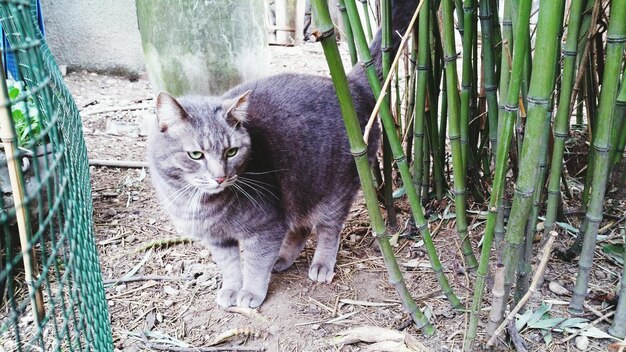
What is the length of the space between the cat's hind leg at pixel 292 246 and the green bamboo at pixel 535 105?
39.8 inches

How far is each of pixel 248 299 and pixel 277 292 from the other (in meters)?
0.15

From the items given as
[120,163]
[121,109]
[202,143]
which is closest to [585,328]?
[202,143]

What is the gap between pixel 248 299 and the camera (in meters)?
1.90

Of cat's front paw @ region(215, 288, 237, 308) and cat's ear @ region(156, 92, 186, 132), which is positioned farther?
cat's front paw @ region(215, 288, 237, 308)

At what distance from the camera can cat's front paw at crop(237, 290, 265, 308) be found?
1.89 meters

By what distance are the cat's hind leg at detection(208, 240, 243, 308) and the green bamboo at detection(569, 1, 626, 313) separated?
1112 millimetres

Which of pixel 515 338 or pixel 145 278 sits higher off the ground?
pixel 515 338

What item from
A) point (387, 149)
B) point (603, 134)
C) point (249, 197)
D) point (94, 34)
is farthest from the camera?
point (94, 34)

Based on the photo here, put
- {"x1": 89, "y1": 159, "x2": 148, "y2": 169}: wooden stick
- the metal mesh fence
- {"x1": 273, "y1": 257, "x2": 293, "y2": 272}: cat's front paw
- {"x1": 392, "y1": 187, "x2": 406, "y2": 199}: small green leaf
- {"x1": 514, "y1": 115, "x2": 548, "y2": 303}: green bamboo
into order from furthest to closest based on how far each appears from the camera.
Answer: {"x1": 89, "y1": 159, "x2": 148, "y2": 169}: wooden stick, {"x1": 392, "y1": 187, "x2": 406, "y2": 199}: small green leaf, {"x1": 273, "y1": 257, "x2": 293, "y2": 272}: cat's front paw, {"x1": 514, "y1": 115, "x2": 548, "y2": 303}: green bamboo, the metal mesh fence

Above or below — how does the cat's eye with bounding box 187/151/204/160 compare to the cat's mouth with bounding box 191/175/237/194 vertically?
above

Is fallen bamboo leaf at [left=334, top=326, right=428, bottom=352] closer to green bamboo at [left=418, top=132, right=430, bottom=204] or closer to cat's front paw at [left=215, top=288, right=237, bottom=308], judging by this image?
cat's front paw at [left=215, top=288, right=237, bottom=308]

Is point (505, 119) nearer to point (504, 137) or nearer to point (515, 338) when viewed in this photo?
point (504, 137)

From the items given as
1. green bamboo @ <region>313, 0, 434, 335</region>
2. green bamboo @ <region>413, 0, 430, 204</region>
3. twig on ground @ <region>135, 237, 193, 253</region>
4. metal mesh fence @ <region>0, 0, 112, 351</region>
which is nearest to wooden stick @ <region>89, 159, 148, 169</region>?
twig on ground @ <region>135, 237, 193, 253</region>

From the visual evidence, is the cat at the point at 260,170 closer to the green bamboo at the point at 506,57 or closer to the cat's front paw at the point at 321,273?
the cat's front paw at the point at 321,273
